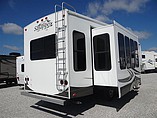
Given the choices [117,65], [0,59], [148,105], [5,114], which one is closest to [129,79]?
[148,105]

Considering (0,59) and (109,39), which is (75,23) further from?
(0,59)

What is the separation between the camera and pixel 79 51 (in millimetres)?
4727

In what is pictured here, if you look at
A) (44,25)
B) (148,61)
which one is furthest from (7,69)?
(148,61)

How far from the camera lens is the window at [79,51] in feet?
14.9

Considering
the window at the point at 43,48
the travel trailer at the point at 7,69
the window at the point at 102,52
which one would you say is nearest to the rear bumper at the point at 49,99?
the window at the point at 43,48

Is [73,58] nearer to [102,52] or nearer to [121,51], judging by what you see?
[102,52]

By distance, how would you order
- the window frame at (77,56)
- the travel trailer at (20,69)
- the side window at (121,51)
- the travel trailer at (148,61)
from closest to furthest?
the window frame at (77,56) → the side window at (121,51) → the travel trailer at (20,69) → the travel trailer at (148,61)

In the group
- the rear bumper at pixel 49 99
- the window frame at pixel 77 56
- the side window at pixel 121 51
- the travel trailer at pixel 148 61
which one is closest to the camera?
the rear bumper at pixel 49 99

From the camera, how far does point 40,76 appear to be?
5.16m

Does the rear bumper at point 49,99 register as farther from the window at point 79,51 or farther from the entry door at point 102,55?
the entry door at point 102,55

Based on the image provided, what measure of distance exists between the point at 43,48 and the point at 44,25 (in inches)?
32.0

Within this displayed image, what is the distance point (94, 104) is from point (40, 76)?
2.47 m

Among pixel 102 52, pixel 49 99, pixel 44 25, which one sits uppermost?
pixel 44 25

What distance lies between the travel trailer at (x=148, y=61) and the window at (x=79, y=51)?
16669mm
